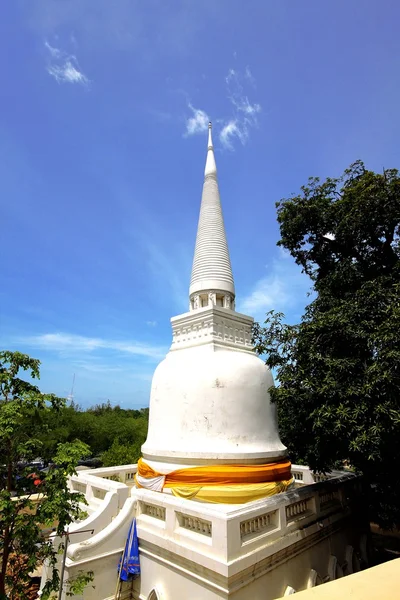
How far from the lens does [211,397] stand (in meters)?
12.1

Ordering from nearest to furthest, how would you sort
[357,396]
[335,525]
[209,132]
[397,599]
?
1. [397,599]
2. [357,396]
3. [335,525]
4. [209,132]

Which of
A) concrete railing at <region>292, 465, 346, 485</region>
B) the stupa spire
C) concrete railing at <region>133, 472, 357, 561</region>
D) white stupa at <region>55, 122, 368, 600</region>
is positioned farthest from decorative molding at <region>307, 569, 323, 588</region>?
the stupa spire

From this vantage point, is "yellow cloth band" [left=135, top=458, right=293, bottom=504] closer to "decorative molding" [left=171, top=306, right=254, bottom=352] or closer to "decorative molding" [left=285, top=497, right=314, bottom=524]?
"decorative molding" [left=285, top=497, right=314, bottom=524]

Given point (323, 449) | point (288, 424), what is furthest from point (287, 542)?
point (288, 424)

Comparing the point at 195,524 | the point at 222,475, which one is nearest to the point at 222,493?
the point at 222,475

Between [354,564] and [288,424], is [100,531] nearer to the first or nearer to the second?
[288,424]

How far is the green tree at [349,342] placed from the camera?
29.4 feet

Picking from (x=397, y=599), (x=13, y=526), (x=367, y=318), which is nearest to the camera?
(x=397, y=599)

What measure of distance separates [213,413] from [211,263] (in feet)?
22.4

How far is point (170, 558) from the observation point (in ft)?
31.0

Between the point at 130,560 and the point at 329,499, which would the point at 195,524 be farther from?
the point at 329,499

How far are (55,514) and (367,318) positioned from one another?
8.73 meters

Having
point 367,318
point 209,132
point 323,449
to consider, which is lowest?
point 323,449

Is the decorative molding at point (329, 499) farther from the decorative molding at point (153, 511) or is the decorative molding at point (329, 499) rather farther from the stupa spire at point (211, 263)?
the stupa spire at point (211, 263)
